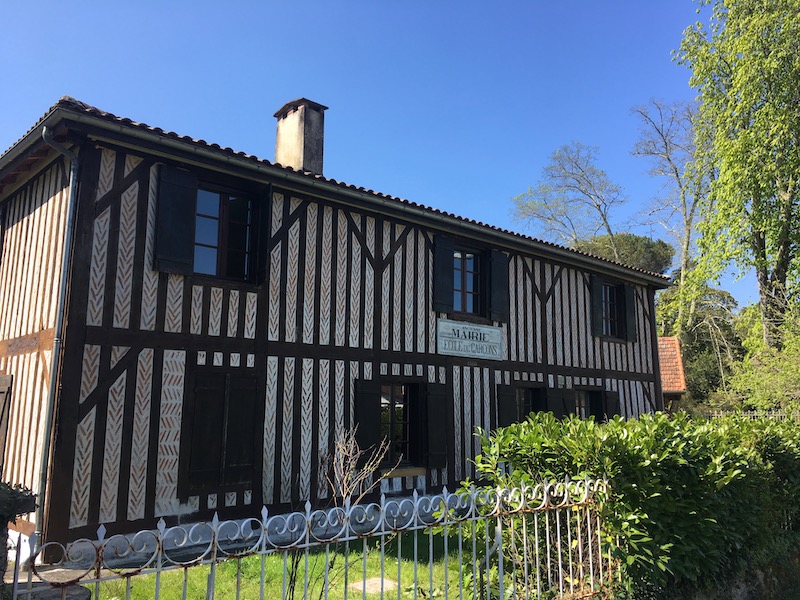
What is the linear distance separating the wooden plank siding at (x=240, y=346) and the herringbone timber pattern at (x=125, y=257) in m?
0.01

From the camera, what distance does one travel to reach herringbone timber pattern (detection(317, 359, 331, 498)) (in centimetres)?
795

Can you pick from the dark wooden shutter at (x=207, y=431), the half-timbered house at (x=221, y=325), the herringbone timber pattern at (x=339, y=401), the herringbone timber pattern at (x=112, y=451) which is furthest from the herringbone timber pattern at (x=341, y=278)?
the herringbone timber pattern at (x=112, y=451)

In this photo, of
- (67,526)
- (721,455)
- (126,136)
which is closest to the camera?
(721,455)

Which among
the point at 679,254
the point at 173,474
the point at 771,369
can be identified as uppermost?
the point at 679,254

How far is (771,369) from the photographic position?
15.1 m

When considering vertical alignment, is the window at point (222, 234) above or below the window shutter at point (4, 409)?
above

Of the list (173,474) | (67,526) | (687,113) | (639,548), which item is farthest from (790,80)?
(67,526)

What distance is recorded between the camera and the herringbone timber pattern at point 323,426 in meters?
7.95

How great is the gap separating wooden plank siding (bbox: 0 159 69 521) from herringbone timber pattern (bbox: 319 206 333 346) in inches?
124

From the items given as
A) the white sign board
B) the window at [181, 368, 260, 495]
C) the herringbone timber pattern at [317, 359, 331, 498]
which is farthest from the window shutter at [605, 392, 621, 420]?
the window at [181, 368, 260, 495]

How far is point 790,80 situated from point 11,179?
60.6 feet

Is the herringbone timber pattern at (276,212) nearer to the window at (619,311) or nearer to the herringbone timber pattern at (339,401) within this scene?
the herringbone timber pattern at (339,401)

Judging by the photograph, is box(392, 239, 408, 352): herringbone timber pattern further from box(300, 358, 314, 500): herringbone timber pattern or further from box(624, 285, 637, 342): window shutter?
box(624, 285, 637, 342): window shutter

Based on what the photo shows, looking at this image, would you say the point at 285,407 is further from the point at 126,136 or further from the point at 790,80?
the point at 790,80
